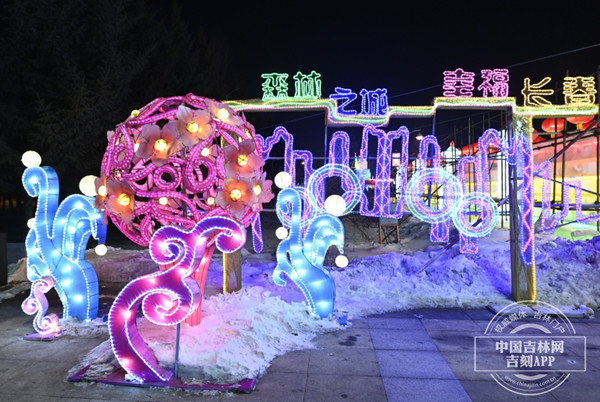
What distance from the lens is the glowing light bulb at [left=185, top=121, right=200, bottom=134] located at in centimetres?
533

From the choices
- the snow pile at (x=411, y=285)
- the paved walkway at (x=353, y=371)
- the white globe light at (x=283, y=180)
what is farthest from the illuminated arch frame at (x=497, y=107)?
the white globe light at (x=283, y=180)

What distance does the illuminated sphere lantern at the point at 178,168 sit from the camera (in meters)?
5.32

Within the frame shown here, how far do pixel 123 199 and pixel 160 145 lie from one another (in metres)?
0.91

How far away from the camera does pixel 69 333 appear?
22.0ft

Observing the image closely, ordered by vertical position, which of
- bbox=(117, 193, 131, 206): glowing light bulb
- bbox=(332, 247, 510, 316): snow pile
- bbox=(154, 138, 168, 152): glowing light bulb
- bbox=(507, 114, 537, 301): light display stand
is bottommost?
bbox=(332, 247, 510, 316): snow pile

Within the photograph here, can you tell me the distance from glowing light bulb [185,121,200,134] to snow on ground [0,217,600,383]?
288 cm

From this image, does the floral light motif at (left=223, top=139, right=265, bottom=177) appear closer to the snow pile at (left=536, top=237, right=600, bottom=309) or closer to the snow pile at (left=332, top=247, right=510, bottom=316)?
the snow pile at (left=332, top=247, right=510, bottom=316)

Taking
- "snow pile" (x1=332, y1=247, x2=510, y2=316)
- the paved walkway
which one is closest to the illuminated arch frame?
"snow pile" (x1=332, y1=247, x2=510, y2=316)

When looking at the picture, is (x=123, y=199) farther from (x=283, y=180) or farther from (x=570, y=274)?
(x=570, y=274)

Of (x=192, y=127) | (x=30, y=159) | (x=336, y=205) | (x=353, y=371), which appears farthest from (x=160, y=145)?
(x=353, y=371)

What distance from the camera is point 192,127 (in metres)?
5.33

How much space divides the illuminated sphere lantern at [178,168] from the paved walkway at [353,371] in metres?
2.09

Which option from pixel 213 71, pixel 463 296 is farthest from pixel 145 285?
pixel 213 71

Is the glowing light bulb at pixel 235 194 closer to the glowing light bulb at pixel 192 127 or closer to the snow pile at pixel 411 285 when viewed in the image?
the glowing light bulb at pixel 192 127
